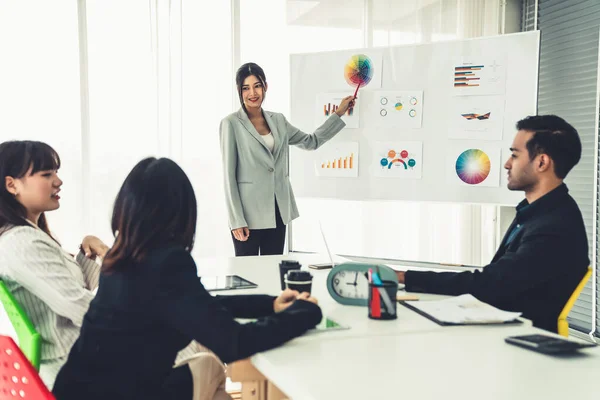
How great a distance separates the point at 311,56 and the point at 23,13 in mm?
1760

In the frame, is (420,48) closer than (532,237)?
No

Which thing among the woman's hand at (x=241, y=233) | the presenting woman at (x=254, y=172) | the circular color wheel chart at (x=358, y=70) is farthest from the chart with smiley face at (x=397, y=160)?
the woman's hand at (x=241, y=233)

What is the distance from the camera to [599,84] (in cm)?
370

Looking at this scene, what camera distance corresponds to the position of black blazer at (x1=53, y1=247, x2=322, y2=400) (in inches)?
49.0

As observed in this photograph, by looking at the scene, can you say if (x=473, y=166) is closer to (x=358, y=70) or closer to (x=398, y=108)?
(x=398, y=108)

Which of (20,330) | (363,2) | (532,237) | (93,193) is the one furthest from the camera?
(363,2)

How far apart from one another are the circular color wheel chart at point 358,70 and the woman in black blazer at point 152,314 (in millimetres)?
2654

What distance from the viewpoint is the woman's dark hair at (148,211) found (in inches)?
52.2

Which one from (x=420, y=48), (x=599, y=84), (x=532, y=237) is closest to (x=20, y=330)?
(x=532, y=237)

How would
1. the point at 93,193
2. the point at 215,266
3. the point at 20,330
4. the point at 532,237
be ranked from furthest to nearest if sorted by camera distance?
the point at 93,193 < the point at 215,266 < the point at 532,237 < the point at 20,330

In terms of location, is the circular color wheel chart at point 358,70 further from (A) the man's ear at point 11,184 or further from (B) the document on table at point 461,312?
(A) the man's ear at point 11,184

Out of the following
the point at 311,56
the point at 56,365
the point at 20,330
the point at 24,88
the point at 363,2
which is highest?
the point at 363,2

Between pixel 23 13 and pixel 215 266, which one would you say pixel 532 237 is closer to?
pixel 215 266

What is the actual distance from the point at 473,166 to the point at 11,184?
2.61m
